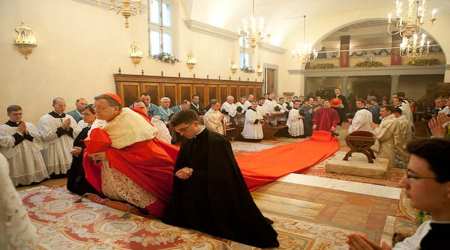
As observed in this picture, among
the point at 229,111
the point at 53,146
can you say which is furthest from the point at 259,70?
the point at 53,146

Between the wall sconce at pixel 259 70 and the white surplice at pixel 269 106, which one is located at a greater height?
the wall sconce at pixel 259 70

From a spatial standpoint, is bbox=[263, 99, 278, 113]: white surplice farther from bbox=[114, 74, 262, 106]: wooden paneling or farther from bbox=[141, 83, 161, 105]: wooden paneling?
bbox=[141, 83, 161, 105]: wooden paneling

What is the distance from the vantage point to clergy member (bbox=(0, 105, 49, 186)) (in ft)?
18.9

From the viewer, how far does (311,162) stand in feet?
24.7

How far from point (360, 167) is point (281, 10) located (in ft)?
37.9

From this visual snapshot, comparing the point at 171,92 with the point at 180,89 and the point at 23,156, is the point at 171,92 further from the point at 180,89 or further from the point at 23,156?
the point at 23,156

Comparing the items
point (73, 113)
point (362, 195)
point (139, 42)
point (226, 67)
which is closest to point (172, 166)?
point (362, 195)

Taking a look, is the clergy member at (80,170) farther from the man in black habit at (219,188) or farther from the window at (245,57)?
the window at (245,57)

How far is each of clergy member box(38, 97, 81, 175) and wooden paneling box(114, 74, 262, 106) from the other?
8.25 feet

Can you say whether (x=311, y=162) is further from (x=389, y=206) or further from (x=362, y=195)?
(x=389, y=206)

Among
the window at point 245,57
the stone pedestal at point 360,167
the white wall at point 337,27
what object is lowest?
the stone pedestal at point 360,167

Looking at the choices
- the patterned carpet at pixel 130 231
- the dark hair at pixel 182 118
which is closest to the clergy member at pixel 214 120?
the patterned carpet at pixel 130 231

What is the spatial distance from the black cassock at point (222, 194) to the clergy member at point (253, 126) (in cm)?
770

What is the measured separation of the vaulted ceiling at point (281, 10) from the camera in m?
12.4
